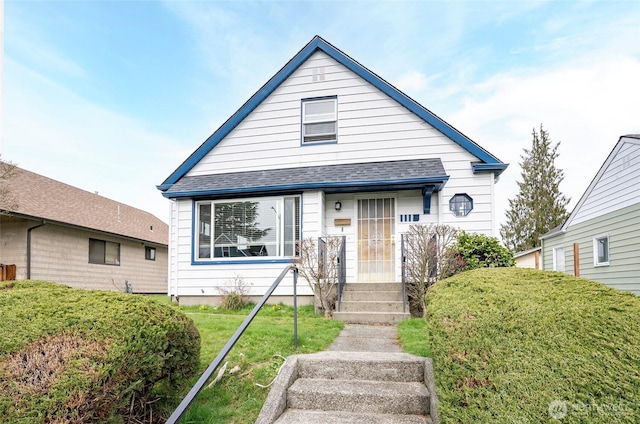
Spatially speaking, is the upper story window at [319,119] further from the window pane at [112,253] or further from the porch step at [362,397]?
the window pane at [112,253]

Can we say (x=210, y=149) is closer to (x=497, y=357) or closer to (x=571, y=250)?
(x=497, y=357)

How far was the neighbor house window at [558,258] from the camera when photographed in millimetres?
16753

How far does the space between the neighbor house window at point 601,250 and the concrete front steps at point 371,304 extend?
865 cm

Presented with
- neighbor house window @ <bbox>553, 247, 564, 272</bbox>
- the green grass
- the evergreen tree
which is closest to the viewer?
the green grass

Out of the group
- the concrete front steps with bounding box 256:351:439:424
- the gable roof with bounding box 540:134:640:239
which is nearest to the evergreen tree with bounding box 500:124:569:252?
the gable roof with bounding box 540:134:640:239

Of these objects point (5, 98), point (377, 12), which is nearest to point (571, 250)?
point (377, 12)

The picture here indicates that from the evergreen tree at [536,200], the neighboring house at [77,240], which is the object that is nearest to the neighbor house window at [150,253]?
the neighboring house at [77,240]

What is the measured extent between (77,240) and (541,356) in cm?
1658

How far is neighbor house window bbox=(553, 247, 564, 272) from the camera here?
16.8 m

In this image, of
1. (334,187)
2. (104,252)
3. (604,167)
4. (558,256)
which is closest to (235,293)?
(334,187)

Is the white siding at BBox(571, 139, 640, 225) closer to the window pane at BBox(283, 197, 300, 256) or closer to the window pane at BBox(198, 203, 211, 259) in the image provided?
the window pane at BBox(283, 197, 300, 256)

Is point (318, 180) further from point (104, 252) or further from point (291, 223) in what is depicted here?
point (104, 252)

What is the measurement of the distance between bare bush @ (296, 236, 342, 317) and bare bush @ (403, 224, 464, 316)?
1430 mm

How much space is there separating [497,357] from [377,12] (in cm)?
999
